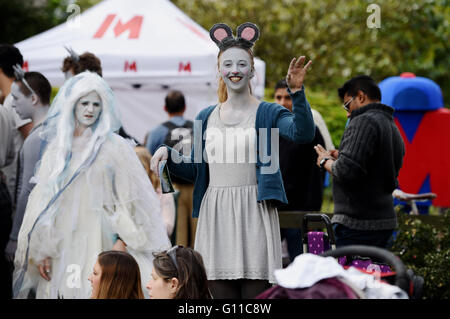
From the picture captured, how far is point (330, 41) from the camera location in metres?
17.2

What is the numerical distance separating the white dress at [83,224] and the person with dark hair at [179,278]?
3.57 feet

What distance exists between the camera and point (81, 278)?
4.89 metres

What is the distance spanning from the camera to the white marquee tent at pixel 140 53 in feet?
30.1

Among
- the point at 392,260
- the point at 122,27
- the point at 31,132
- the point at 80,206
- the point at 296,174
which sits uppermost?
the point at 122,27

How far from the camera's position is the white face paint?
6.05 metres

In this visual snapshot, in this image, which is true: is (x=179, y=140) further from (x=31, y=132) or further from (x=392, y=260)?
(x=392, y=260)

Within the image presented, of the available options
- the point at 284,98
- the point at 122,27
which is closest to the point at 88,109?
the point at 284,98

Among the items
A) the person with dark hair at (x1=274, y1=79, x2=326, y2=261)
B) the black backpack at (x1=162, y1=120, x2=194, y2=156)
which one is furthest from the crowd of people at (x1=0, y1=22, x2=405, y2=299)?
the black backpack at (x1=162, y1=120, x2=194, y2=156)

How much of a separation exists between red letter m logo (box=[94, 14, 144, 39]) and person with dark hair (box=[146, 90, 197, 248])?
1514mm

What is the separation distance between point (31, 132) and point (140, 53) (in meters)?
3.80

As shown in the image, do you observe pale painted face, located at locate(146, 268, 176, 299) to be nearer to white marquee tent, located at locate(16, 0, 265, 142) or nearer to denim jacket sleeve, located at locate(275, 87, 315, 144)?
denim jacket sleeve, located at locate(275, 87, 315, 144)

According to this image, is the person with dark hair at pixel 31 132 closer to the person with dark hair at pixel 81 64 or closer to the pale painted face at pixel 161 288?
the person with dark hair at pixel 81 64

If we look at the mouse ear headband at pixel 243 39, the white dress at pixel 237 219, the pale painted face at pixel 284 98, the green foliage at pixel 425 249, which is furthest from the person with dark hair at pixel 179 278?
the pale painted face at pixel 284 98
